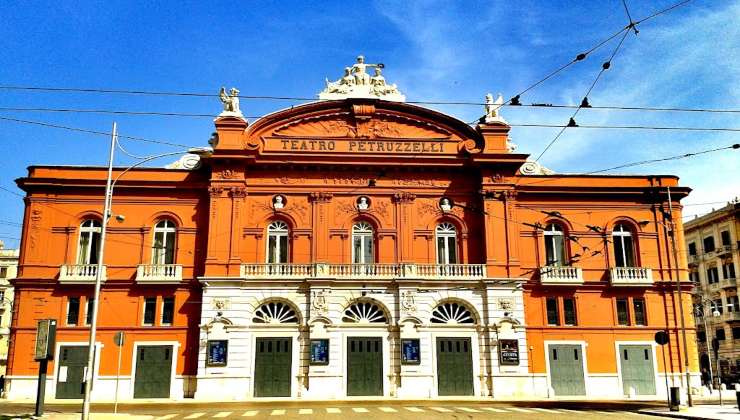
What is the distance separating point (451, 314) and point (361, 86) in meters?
15.0

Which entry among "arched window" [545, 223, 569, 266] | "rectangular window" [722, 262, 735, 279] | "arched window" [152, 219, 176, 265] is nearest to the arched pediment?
"arched window" [545, 223, 569, 266]

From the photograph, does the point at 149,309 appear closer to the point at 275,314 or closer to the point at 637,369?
the point at 275,314

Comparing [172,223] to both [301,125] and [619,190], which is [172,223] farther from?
[619,190]

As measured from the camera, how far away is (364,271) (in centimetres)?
3319

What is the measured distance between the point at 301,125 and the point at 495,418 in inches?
855

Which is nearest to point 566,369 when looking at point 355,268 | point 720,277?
point 355,268

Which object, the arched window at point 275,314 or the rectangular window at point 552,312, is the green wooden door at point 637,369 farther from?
the arched window at point 275,314

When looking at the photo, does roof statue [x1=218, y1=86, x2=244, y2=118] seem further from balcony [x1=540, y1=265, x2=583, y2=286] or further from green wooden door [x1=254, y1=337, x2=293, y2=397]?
balcony [x1=540, y1=265, x2=583, y2=286]

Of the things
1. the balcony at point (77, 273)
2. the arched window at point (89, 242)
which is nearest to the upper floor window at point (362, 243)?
the balcony at point (77, 273)

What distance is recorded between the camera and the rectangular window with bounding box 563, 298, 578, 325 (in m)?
34.3

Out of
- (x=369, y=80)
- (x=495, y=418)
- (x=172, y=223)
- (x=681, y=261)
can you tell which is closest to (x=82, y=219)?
(x=172, y=223)

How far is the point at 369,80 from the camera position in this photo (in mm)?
37281

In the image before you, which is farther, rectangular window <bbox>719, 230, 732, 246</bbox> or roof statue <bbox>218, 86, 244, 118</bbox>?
rectangular window <bbox>719, 230, 732, 246</bbox>

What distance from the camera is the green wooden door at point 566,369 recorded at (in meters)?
33.0
